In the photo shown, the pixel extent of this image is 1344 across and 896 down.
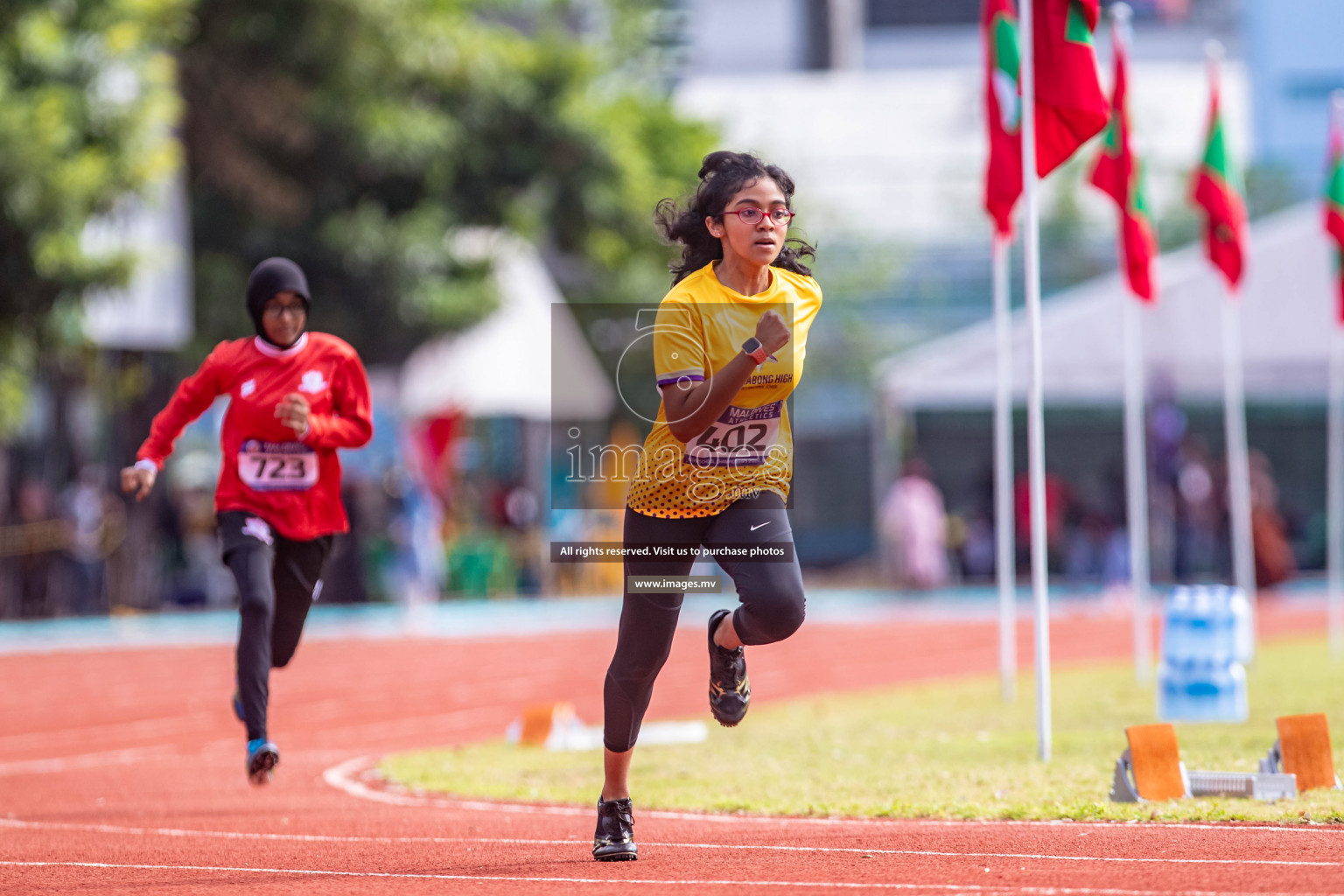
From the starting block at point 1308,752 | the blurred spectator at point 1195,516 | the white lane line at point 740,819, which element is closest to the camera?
the white lane line at point 740,819

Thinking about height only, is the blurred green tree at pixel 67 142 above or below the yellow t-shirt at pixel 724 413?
above

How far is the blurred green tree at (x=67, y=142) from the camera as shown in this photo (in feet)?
63.9

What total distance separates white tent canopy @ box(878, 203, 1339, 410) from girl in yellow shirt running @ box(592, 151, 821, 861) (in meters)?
18.6

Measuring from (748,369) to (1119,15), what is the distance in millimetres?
8197

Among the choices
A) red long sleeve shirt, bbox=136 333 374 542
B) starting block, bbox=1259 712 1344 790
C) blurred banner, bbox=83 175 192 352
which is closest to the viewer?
starting block, bbox=1259 712 1344 790

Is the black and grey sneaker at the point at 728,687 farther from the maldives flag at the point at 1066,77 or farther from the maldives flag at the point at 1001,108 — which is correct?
the maldives flag at the point at 1001,108

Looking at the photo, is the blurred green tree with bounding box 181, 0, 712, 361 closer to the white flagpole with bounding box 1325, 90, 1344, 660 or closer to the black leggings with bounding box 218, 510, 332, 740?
the white flagpole with bounding box 1325, 90, 1344, 660

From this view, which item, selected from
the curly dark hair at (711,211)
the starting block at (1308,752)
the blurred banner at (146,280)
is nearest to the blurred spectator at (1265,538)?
the blurred banner at (146,280)

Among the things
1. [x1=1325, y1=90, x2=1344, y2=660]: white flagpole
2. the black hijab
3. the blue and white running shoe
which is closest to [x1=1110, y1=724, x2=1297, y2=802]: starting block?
the blue and white running shoe

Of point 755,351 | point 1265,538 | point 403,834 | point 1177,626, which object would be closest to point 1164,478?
point 1265,538

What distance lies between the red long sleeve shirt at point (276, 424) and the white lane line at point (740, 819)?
152 centimetres

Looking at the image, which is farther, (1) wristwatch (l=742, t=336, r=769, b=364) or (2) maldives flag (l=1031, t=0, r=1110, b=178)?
(2) maldives flag (l=1031, t=0, r=1110, b=178)

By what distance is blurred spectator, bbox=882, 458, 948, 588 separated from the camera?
2827 cm

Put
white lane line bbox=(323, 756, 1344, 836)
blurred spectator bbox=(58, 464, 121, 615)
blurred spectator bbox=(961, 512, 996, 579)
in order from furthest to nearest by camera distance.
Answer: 1. blurred spectator bbox=(961, 512, 996, 579)
2. blurred spectator bbox=(58, 464, 121, 615)
3. white lane line bbox=(323, 756, 1344, 836)
